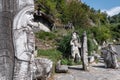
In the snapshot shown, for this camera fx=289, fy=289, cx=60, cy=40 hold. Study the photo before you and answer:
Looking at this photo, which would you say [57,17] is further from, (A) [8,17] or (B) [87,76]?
(A) [8,17]

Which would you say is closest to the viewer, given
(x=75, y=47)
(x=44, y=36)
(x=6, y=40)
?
(x=6, y=40)

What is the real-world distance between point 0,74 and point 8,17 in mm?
870

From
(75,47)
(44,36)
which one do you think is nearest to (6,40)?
(75,47)

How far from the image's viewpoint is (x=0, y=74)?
14.4ft

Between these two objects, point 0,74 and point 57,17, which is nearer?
point 0,74

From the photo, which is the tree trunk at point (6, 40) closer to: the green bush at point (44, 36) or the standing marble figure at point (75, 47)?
the standing marble figure at point (75, 47)

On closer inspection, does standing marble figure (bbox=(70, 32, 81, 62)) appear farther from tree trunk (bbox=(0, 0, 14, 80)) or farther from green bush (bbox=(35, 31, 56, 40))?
tree trunk (bbox=(0, 0, 14, 80))

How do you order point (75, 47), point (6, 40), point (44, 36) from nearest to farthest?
point (6, 40) < point (75, 47) < point (44, 36)

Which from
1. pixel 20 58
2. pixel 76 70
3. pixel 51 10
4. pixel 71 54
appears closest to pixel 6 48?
pixel 20 58

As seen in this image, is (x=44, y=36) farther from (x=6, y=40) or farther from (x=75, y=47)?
(x=6, y=40)

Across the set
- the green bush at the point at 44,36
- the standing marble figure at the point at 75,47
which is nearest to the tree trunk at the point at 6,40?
the standing marble figure at the point at 75,47

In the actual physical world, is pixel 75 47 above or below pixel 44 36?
below

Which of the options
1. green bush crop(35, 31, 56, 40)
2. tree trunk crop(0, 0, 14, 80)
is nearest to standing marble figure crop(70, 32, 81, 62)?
green bush crop(35, 31, 56, 40)

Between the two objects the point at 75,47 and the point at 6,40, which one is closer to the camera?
the point at 6,40
